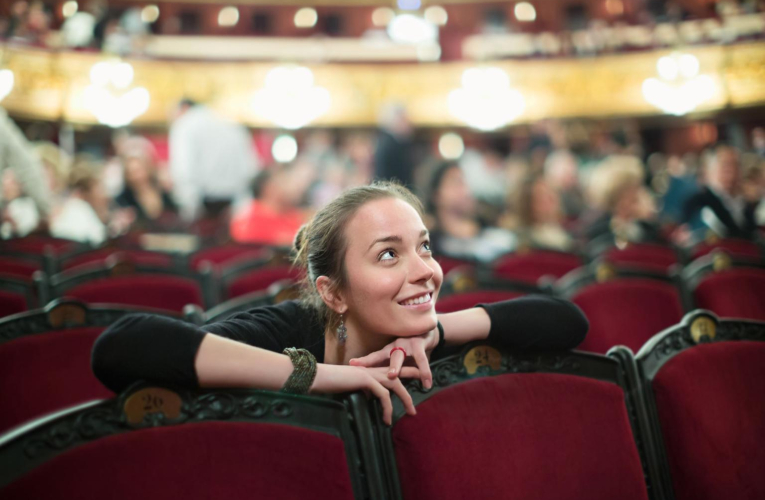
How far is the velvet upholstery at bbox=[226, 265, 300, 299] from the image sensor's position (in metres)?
2.40

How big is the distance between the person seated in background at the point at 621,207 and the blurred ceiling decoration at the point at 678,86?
27.5ft

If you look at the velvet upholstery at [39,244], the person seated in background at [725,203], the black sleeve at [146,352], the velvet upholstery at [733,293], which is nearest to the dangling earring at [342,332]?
the black sleeve at [146,352]

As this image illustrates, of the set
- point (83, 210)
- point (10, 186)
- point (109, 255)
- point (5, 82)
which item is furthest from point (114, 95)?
point (109, 255)

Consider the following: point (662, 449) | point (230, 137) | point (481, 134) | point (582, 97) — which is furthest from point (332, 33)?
point (662, 449)

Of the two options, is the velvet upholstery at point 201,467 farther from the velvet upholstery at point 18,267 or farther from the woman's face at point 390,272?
the velvet upholstery at point 18,267

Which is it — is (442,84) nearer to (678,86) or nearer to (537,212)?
(678,86)

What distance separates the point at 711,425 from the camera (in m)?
1.12

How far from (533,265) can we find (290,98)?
375 inches

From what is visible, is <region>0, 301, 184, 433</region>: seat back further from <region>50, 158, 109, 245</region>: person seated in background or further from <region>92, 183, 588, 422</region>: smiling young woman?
<region>50, 158, 109, 245</region>: person seated in background

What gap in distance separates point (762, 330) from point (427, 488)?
2.42ft

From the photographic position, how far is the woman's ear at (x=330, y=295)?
1.14 metres

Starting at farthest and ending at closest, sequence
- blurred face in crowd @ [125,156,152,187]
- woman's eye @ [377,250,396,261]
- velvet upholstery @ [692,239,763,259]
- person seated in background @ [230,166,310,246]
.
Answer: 1. blurred face in crowd @ [125,156,152,187]
2. person seated in background @ [230,166,310,246]
3. velvet upholstery @ [692,239,763,259]
4. woman's eye @ [377,250,396,261]

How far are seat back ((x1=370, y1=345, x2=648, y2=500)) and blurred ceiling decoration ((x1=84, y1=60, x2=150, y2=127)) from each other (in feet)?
35.5

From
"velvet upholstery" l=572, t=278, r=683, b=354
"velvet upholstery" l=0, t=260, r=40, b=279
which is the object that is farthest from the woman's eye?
"velvet upholstery" l=0, t=260, r=40, b=279
